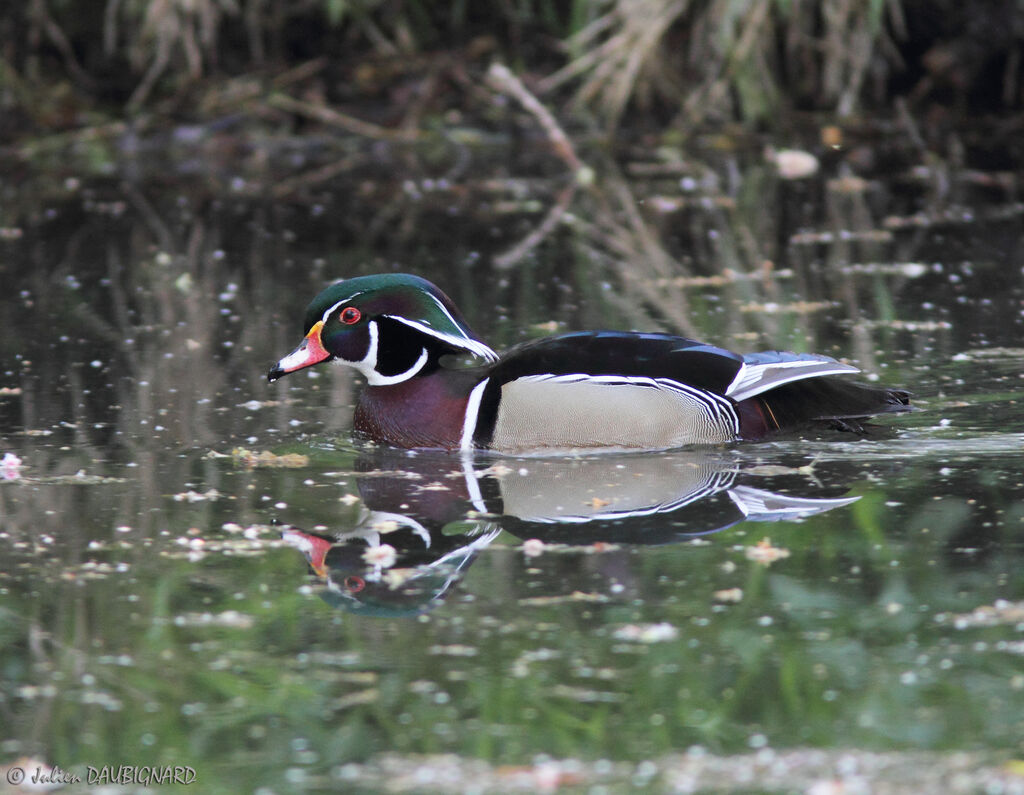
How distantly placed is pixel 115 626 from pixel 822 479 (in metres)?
2.62

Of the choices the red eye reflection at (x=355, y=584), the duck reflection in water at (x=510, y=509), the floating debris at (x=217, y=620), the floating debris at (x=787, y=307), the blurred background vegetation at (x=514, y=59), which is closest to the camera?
the floating debris at (x=217, y=620)

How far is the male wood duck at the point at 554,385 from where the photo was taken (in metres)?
6.50

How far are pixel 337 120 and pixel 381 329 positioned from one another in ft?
32.2

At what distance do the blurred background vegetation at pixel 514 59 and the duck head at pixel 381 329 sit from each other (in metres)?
7.64

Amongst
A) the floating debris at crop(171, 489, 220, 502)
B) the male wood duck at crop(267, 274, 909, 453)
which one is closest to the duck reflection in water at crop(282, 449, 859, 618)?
the male wood duck at crop(267, 274, 909, 453)

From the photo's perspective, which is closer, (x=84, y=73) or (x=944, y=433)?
(x=944, y=433)

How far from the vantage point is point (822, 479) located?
617cm

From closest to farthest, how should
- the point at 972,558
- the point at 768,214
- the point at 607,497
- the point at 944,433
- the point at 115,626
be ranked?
the point at 115,626, the point at 972,558, the point at 607,497, the point at 944,433, the point at 768,214

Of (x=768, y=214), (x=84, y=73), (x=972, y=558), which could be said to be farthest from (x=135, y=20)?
(x=972, y=558)

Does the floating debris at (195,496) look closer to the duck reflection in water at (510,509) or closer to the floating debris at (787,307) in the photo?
the duck reflection in water at (510,509)

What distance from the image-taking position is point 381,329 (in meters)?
6.87

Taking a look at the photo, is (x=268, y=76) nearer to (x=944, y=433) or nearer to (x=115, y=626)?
(x=944, y=433)

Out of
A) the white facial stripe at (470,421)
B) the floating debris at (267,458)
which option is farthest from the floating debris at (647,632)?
the floating debris at (267,458)

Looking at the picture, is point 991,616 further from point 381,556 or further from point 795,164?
point 795,164
